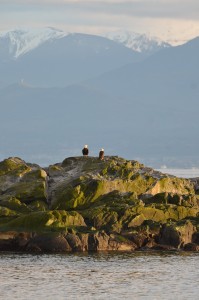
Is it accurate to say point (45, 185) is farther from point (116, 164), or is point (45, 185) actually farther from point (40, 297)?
point (40, 297)

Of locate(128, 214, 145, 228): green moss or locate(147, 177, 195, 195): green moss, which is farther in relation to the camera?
locate(147, 177, 195, 195): green moss

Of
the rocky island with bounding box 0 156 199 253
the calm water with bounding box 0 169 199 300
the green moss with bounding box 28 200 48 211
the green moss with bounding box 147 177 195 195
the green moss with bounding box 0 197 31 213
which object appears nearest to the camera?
the calm water with bounding box 0 169 199 300

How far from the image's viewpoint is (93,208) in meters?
79.2

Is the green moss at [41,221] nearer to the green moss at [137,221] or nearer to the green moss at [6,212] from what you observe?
the green moss at [6,212]

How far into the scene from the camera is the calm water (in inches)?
2360

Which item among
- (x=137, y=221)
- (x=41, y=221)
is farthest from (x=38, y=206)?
(x=137, y=221)

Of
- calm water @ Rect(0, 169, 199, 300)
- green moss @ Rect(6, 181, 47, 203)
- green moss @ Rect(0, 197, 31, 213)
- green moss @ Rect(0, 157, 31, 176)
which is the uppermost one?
green moss @ Rect(0, 157, 31, 176)

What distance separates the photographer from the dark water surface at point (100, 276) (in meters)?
60.0

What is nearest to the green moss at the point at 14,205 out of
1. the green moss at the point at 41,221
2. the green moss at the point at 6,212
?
the green moss at the point at 6,212

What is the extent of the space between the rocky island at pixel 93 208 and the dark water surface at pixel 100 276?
1.46 m

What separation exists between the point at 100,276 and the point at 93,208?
14.0 meters

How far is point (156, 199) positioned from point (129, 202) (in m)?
3.98

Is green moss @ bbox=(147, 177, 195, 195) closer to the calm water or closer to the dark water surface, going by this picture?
the calm water

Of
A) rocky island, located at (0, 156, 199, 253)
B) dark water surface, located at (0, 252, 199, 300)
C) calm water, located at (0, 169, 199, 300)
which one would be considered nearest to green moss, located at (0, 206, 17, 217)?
rocky island, located at (0, 156, 199, 253)
